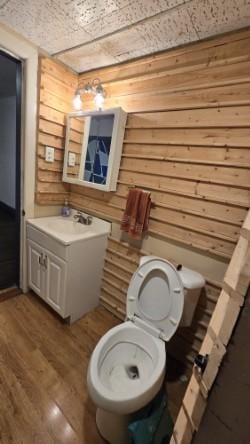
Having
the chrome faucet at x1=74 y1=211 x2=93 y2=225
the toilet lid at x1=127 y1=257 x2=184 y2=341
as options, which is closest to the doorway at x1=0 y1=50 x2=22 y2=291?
the chrome faucet at x1=74 y1=211 x2=93 y2=225

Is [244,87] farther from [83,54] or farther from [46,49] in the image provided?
[46,49]

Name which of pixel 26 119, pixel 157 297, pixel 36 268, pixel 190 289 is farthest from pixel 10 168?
pixel 190 289

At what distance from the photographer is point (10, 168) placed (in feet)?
14.3

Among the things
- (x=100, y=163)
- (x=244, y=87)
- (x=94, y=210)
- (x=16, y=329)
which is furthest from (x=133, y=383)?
(x=244, y=87)

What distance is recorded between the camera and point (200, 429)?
0.76 metres

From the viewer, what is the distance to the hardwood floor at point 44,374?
1.23m

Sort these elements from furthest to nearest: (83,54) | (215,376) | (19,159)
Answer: (19,159)
(83,54)
(215,376)

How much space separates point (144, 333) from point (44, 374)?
0.81 meters

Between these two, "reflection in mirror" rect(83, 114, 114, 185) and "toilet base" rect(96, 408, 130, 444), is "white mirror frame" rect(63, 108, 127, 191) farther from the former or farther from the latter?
"toilet base" rect(96, 408, 130, 444)

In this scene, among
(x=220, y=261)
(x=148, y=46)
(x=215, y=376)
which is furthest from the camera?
(x=148, y=46)

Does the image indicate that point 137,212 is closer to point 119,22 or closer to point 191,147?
point 191,147

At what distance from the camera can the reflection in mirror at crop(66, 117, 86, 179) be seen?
85.5 inches

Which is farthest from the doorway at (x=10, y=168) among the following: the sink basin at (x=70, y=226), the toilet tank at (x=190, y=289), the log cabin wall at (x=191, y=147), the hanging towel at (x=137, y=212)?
the toilet tank at (x=190, y=289)

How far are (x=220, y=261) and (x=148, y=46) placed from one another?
5.59 feet
